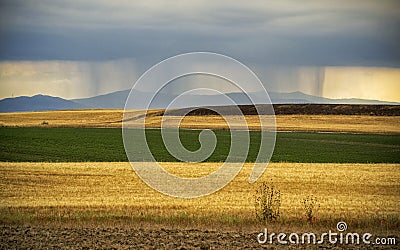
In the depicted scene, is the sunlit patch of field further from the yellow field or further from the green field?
the yellow field

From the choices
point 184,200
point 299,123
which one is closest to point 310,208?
point 184,200

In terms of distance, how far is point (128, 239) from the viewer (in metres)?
16.0

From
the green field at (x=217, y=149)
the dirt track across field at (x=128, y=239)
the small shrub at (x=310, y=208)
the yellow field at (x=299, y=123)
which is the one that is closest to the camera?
the dirt track across field at (x=128, y=239)

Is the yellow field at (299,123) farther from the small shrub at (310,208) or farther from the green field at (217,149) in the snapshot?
the small shrub at (310,208)

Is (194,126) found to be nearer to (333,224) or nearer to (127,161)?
(127,161)

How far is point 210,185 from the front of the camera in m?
29.3

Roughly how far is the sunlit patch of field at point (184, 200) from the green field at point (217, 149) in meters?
9.13

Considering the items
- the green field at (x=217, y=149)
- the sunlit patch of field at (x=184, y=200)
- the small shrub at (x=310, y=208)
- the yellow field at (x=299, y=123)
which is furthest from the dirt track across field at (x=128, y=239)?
the yellow field at (x=299, y=123)

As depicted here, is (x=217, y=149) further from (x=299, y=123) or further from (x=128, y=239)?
(x=299, y=123)

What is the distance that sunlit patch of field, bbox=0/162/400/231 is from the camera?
20.0 meters

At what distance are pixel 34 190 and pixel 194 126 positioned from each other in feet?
227

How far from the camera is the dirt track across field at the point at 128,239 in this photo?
15141 millimetres

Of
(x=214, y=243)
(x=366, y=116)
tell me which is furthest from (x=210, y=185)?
(x=366, y=116)

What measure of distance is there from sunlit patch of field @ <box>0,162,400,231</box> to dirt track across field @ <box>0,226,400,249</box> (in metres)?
1.88
